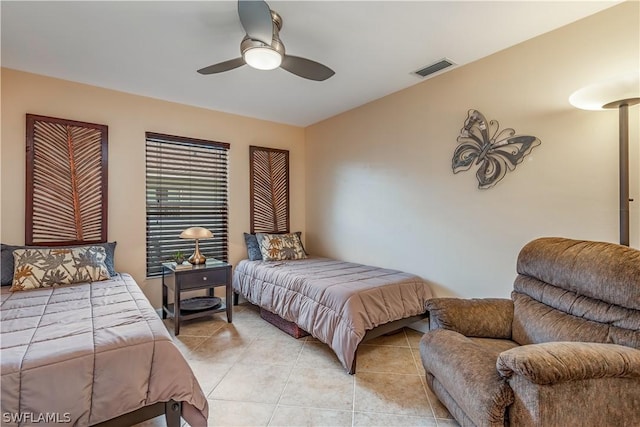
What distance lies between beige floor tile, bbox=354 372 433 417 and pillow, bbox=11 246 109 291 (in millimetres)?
2479

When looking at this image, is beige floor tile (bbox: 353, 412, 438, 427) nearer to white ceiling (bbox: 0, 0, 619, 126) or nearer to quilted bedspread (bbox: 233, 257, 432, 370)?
quilted bedspread (bbox: 233, 257, 432, 370)

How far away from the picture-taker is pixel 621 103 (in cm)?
179

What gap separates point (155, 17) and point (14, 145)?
2028mm

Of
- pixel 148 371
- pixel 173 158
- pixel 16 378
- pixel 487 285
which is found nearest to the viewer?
pixel 16 378

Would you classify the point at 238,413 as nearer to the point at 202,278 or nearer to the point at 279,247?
the point at 202,278

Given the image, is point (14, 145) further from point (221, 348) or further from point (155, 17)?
point (221, 348)

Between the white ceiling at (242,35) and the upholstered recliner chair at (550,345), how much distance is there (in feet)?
5.25

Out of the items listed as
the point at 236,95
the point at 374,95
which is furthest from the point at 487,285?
the point at 236,95

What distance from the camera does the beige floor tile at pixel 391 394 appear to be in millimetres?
1940

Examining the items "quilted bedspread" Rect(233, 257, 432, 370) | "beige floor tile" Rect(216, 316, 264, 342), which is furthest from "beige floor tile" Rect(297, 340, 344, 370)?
"beige floor tile" Rect(216, 316, 264, 342)

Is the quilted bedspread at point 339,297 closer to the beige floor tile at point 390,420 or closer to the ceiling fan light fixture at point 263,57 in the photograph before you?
the beige floor tile at point 390,420

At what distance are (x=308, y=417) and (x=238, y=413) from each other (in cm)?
44

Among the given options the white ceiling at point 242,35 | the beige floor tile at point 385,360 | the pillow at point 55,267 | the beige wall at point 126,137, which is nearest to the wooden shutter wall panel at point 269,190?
the beige wall at point 126,137

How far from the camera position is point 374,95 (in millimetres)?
3482
